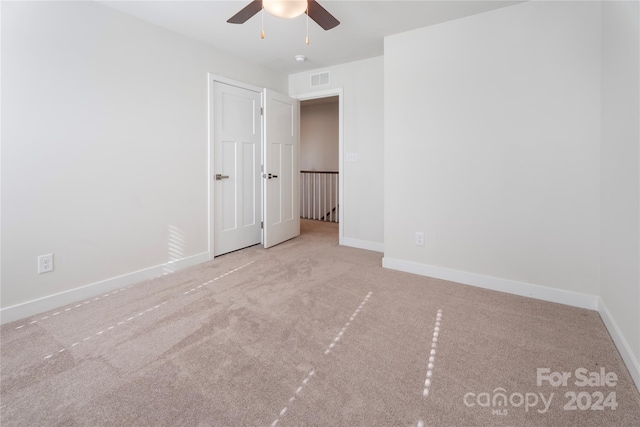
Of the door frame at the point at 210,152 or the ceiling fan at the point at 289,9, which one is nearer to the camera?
the ceiling fan at the point at 289,9

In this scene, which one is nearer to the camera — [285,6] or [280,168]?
[285,6]

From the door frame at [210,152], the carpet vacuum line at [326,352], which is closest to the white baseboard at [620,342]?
the carpet vacuum line at [326,352]

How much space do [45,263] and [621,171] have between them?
385 cm

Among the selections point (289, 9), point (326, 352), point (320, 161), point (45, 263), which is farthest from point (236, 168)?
point (320, 161)

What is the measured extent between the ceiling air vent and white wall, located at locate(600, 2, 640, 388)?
2.78 metres

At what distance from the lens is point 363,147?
3939 mm

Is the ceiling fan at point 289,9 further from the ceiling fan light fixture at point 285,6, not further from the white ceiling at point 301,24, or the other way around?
the white ceiling at point 301,24

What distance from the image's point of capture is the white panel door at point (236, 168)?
3.49 meters

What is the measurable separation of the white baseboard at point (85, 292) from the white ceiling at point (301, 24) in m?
2.25

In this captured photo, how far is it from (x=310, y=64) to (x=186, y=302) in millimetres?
3193

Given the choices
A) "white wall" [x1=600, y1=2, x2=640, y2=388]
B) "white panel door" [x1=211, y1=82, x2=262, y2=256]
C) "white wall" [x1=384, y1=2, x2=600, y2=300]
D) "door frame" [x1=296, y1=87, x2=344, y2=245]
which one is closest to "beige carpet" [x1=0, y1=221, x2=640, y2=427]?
"white wall" [x1=600, y1=2, x2=640, y2=388]

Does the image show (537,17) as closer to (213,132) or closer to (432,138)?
(432,138)

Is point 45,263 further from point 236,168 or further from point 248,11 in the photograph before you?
point 248,11

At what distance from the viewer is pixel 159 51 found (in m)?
2.85
